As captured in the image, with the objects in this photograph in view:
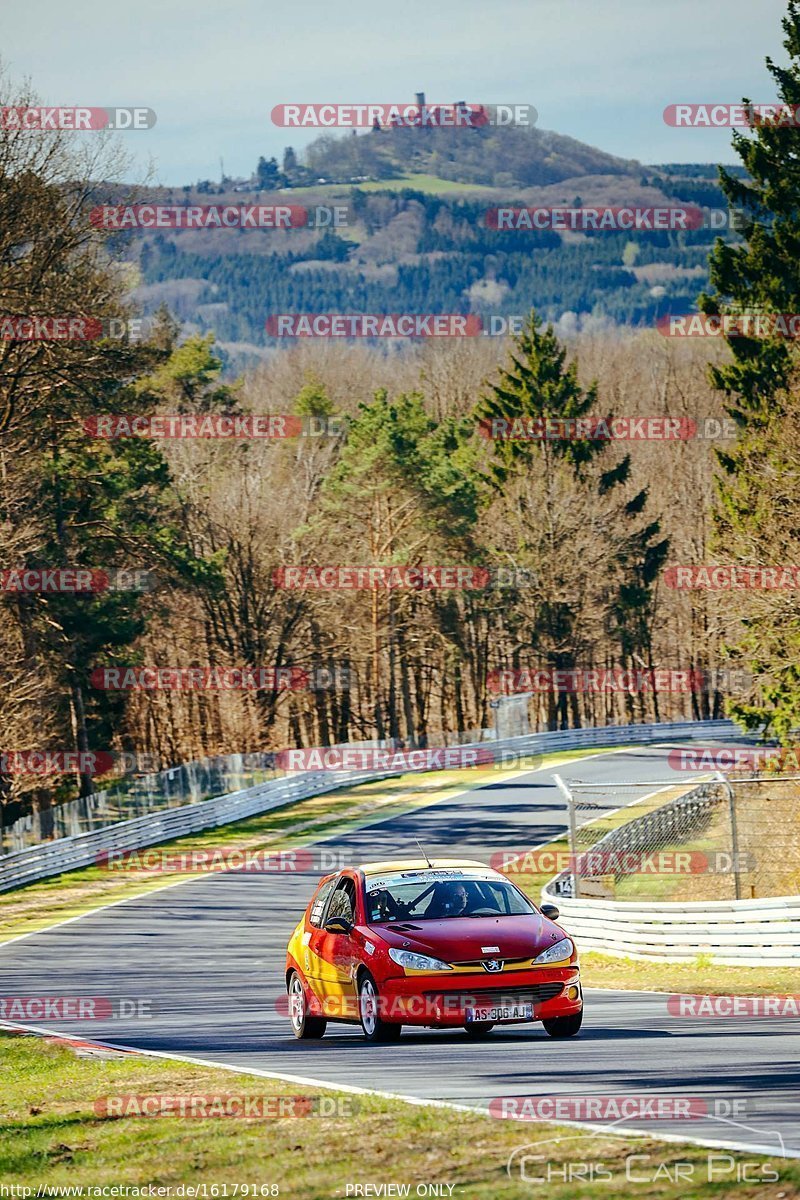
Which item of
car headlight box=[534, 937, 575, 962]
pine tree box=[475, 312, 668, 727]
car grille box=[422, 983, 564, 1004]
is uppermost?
pine tree box=[475, 312, 668, 727]

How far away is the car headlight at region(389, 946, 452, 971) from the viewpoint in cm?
1230

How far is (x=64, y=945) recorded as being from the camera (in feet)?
89.1

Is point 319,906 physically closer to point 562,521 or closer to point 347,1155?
point 347,1155

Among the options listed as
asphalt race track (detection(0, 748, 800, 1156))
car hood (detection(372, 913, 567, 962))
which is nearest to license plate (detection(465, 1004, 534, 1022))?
asphalt race track (detection(0, 748, 800, 1156))

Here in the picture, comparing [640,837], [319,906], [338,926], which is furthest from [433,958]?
[640,837]

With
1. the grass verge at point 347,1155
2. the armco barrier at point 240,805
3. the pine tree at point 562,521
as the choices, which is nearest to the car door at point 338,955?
the grass verge at point 347,1155

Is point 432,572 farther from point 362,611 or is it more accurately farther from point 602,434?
point 602,434

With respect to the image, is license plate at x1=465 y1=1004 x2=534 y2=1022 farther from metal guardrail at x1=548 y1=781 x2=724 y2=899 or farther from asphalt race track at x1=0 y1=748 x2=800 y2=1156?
metal guardrail at x1=548 y1=781 x2=724 y2=899

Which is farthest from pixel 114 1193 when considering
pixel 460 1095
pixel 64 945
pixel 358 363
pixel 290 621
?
pixel 358 363

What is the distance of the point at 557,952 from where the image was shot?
12500 millimetres

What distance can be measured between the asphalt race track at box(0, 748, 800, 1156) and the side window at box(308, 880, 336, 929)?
1046 millimetres

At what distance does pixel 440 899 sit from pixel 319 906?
1596mm

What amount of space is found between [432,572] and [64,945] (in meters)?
39.7

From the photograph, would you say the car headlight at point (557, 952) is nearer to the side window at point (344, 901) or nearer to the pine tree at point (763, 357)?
the side window at point (344, 901)
